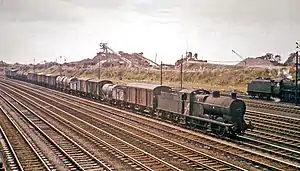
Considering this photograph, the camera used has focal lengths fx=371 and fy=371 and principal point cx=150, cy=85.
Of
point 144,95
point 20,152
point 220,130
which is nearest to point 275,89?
point 144,95

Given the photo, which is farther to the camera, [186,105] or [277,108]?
[277,108]

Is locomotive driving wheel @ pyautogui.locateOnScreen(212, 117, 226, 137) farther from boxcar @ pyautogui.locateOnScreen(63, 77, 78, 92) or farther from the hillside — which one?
the hillside

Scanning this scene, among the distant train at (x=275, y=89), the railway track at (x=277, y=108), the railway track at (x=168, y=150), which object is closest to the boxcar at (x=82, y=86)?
the distant train at (x=275, y=89)

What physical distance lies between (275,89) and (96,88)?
78.1ft

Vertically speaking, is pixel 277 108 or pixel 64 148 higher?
pixel 277 108

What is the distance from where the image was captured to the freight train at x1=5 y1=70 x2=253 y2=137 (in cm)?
2366

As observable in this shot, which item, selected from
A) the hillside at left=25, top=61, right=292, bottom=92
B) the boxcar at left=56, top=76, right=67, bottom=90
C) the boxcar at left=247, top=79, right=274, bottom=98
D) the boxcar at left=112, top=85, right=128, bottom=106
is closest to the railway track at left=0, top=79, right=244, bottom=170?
the boxcar at left=112, top=85, right=128, bottom=106

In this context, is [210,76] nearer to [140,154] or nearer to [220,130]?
[220,130]

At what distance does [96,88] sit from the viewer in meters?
50.9

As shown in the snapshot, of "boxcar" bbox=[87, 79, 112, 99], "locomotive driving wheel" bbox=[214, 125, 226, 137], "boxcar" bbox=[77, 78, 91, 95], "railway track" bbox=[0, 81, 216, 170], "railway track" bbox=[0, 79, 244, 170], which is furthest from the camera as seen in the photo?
"boxcar" bbox=[77, 78, 91, 95]

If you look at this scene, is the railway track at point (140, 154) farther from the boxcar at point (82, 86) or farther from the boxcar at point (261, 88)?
the boxcar at point (82, 86)

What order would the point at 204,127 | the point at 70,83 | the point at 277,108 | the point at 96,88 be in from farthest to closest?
the point at 70,83, the point at 96,88, the point at 277,108, the point at 204,127

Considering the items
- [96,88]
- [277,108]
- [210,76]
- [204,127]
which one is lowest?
[204,127]

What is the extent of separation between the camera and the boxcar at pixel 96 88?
164 feet
